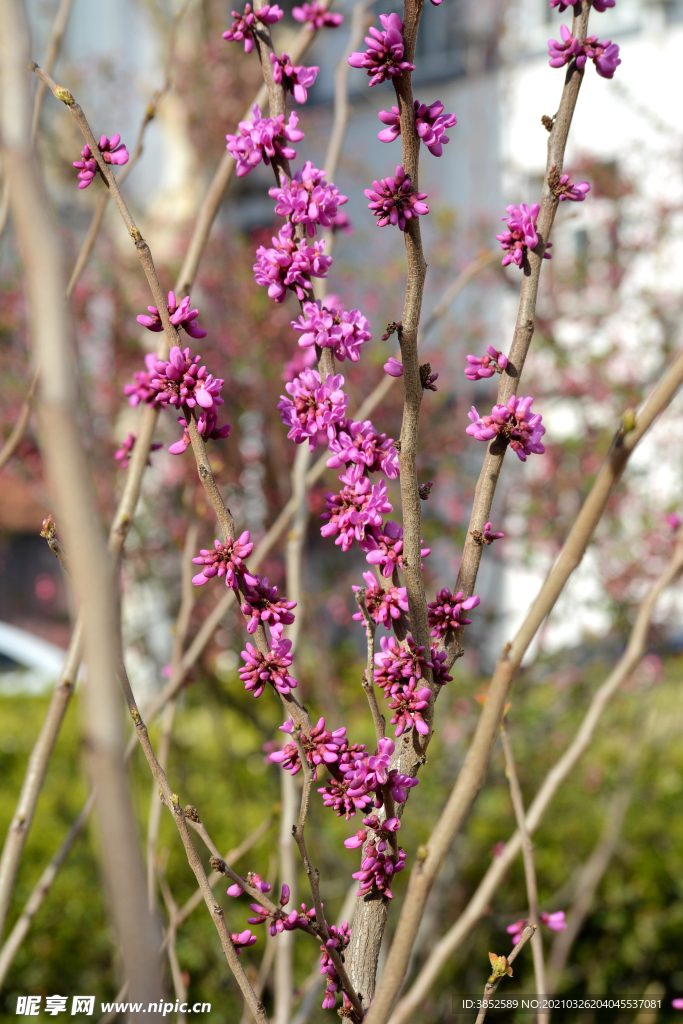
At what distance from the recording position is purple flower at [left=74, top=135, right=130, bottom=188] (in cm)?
98

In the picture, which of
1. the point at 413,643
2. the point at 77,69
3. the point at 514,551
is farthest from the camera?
the point at 77,69

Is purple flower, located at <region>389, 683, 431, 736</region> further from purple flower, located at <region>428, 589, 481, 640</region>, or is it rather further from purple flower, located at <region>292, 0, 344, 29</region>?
purple flower, located at <region>292, 0, 344, 29</region>

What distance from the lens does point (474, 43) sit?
4863 mm

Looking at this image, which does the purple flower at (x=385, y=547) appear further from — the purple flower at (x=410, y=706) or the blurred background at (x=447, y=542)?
the blurred background at (x=447, y=542)

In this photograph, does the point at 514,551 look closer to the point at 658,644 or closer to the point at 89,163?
the point at 658,644

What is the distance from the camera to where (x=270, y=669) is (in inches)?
33.4

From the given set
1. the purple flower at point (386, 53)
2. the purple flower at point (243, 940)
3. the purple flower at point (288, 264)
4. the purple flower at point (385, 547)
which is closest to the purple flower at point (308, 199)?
the purple flower at point (288, 264)

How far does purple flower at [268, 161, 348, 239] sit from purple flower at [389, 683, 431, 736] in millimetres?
516

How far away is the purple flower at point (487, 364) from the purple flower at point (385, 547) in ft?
0.63

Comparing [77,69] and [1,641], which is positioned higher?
[77,69]

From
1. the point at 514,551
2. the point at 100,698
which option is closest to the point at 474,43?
the point at 514,551

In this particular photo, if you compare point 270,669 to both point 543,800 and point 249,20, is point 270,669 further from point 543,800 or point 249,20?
point 249,20

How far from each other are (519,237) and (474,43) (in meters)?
4.72

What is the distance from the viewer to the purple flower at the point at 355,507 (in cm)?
85
